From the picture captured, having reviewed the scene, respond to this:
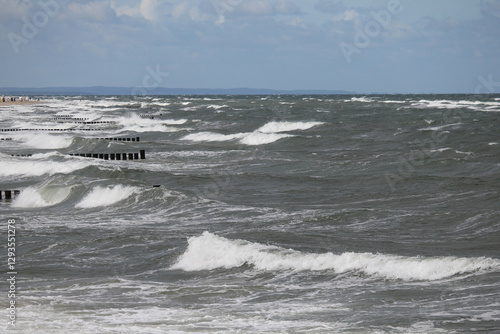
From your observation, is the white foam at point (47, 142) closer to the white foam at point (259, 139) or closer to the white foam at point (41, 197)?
the white foam at point (259, 139)

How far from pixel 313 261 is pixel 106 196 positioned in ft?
39.7

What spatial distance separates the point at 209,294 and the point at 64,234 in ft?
23.5

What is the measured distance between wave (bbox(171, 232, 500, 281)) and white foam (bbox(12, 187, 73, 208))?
32.3 feet

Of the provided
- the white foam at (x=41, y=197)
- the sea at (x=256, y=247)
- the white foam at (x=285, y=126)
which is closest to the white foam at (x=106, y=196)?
the sea at (x=256, y=247)

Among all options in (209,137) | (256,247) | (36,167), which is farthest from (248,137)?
(256,247)

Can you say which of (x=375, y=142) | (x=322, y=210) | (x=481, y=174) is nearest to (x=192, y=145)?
(x=375, y=142)

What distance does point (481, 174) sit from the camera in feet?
106

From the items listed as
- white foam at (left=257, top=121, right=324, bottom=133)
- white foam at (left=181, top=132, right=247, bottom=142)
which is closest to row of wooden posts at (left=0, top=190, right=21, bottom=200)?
white foam at (left=181, top=132, right=247, bottom=142)

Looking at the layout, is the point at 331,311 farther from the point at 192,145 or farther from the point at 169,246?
the point at 192,145

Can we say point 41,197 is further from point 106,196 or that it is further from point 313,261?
point 313,261

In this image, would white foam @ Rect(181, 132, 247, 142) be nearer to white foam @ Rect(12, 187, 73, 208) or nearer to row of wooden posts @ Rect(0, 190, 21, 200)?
row of wooden posts @ Rect(0, 190, 21, 200)

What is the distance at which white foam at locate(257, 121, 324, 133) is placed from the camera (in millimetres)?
73188

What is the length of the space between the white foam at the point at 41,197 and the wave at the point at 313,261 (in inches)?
388

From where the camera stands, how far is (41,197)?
2691 cm
